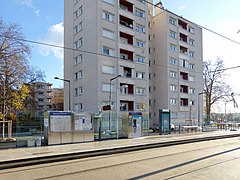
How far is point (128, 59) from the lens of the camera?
41.0 metres

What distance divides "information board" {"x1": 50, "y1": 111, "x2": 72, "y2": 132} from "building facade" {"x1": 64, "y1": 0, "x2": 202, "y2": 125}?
16762 millimetres

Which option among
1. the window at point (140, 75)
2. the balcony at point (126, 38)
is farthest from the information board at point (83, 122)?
the balcony at point (126, 38)

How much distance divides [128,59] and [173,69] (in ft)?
41.8

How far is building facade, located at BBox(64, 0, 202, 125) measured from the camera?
36781mm

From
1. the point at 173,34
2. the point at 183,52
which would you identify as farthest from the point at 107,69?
the point at 183,52

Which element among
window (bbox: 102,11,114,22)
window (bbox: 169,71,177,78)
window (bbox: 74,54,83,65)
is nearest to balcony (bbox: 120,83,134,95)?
window (bbox: 74,54,83,65)

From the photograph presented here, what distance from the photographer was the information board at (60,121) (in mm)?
16125

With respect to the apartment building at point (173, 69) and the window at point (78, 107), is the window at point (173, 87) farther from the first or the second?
the window at point (78, 107)

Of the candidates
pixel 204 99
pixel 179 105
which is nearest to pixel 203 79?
pixel 204 99

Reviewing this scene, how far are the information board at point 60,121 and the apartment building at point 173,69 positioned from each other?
33009 mm

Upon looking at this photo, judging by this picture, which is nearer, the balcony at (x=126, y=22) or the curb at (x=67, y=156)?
the curb at (x=67, y=156)

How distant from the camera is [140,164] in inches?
384

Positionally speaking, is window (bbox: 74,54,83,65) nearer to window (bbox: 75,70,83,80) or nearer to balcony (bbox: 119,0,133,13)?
window (bbox: 75,70,83,80)

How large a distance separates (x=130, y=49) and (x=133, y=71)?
353 centimetres
